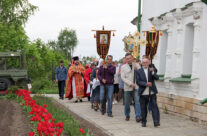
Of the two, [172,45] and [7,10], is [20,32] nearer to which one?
[7,10]

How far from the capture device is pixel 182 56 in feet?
42.9

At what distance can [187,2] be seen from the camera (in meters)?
12.7

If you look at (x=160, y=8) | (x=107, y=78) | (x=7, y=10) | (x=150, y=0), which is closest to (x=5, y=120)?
(x=107, y=78)

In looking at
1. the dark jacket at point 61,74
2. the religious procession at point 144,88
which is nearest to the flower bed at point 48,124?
the religious procession at point 144,88

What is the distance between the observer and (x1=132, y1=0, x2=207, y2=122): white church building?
11164 mm

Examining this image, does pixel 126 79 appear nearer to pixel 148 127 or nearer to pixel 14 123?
pixel 148 127

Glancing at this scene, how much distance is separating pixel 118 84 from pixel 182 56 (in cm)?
463

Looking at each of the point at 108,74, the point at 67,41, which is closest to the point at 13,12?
the point at 108,74

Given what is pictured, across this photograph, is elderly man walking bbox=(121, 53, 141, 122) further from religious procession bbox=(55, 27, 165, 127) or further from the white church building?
the white church building

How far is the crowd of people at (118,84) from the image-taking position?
33.5 ft

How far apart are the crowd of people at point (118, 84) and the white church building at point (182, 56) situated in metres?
1.04

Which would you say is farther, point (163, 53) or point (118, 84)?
point (118, 84)

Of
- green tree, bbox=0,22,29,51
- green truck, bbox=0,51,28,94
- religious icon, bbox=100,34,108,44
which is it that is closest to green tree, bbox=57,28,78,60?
green tree, bbox=0,22,29,51

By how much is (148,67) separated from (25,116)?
144 inches
